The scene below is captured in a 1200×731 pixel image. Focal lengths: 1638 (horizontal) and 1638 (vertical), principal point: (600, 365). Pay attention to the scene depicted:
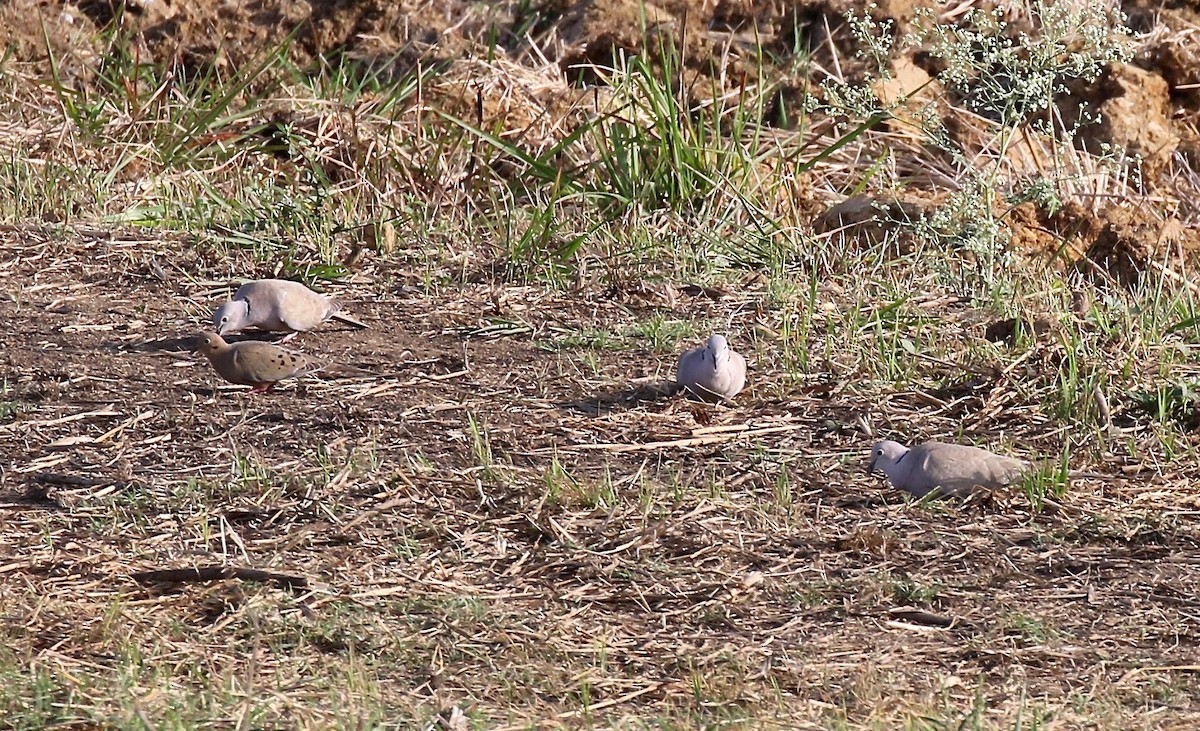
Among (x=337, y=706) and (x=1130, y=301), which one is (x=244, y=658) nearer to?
(x=337, y=706)

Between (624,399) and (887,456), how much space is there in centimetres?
93

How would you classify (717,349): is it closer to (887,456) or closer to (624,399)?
(624,399)

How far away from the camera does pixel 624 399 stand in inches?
187

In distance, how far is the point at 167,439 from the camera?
4.38 m

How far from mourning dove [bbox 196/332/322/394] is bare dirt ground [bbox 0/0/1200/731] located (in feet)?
0.22

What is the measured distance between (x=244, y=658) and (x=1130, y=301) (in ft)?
11.9

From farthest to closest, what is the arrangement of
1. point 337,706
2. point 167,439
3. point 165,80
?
point 165,80
point 167,439
point 337,706

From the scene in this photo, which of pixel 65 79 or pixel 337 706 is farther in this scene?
pixel 65 79

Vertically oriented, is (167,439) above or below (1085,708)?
below

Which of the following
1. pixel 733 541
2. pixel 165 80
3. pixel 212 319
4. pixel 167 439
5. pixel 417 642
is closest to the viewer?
pixel 417 642

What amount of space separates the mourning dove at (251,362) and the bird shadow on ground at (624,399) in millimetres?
799

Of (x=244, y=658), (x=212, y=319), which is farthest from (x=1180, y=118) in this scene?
(x=244, y=658)

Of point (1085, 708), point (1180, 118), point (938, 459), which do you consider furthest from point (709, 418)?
point (1180, 118)

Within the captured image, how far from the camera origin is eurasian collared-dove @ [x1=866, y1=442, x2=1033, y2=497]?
3.96 metres
